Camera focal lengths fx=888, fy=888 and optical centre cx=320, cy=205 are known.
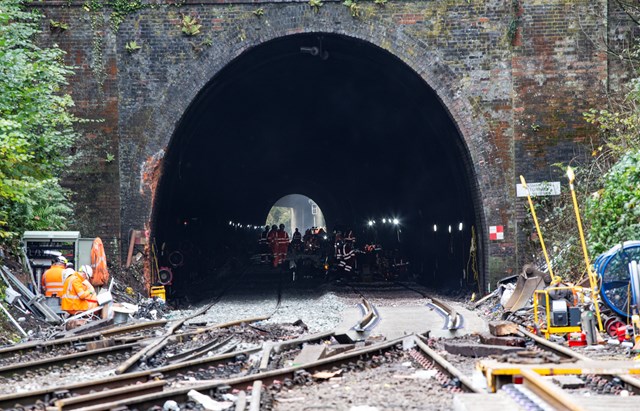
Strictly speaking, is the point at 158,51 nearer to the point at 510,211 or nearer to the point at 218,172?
the point at 510,211

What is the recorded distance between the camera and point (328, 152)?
35.2 metres

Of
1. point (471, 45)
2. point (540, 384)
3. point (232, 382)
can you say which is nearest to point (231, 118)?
point (471, 45)

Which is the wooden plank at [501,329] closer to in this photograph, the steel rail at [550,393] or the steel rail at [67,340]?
the steel rail at [550,393]

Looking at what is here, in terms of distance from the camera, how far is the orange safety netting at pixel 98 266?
16000 millimetres

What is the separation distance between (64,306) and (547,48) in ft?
35.7

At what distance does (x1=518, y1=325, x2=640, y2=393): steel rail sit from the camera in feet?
21.6

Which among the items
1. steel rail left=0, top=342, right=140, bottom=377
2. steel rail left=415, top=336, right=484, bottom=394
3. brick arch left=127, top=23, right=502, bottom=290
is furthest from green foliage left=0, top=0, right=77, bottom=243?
steel rail left=415, top=336, right=484, bottom=394

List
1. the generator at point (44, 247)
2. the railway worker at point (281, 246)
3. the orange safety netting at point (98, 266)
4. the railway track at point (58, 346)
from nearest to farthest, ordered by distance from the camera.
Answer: the railway track at point (58, 346), the generator at point (44, 247), the orange safety netting at point (98, 266), the railway worker at point (281, 246)

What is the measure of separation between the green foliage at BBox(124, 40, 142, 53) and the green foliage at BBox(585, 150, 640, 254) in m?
Result: 9.73

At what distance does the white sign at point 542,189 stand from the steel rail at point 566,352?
6405 mm

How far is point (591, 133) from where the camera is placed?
18.2m

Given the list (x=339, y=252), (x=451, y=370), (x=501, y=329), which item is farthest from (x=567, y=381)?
(x=339, y=252)

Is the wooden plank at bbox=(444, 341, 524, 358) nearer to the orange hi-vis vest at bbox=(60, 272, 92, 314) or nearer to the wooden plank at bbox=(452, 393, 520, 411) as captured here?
the wooden plank at bbox=(452, 393, 520, 411)

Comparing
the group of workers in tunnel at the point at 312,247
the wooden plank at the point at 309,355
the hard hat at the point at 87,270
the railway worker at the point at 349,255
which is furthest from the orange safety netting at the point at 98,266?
the group of workers in tunnel at the point at 312,247
